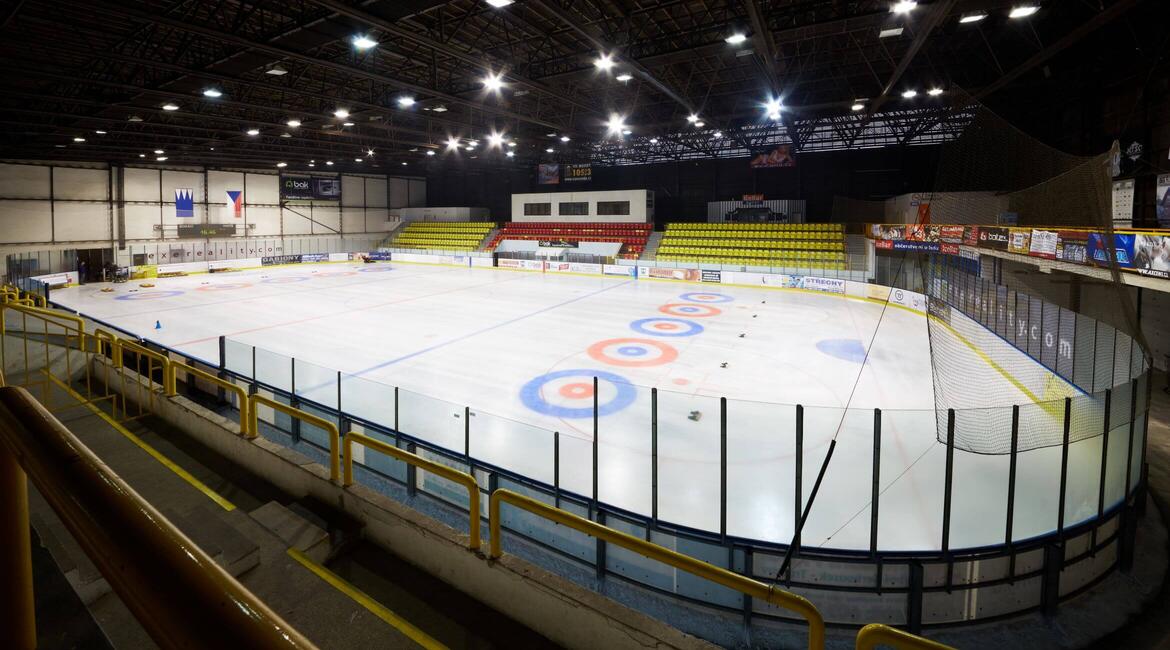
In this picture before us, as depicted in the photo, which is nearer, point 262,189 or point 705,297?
point 705,297

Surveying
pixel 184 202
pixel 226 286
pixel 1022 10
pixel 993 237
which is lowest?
pixel 226 286

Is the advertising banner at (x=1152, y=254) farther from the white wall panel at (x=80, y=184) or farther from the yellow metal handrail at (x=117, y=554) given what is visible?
the white wall panel at (x=80, y=184)

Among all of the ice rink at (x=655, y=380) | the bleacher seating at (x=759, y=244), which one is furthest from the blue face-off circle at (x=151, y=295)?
the bleacher seating at (x=759, y=244)

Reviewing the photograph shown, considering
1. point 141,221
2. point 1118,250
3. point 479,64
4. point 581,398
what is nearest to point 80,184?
point 141,221

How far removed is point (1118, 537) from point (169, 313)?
88.6 feet

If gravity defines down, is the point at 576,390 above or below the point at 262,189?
below

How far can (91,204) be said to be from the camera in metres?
37.5

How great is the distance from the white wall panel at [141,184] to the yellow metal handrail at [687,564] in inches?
1843

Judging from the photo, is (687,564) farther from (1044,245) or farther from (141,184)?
(141,184)

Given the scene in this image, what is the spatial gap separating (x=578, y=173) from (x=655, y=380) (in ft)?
117

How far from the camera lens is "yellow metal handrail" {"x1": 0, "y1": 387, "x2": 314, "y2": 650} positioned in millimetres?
665

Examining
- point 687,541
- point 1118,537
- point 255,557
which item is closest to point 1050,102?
point 1118,537

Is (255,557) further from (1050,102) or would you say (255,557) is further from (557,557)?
(1050,102)

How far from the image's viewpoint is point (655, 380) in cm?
1348
